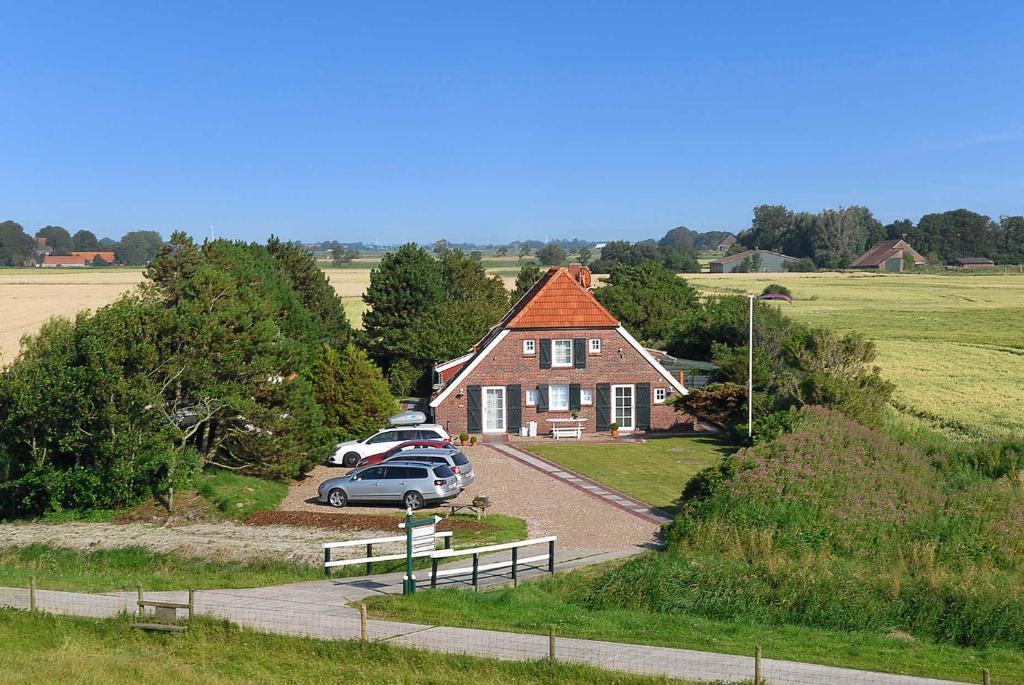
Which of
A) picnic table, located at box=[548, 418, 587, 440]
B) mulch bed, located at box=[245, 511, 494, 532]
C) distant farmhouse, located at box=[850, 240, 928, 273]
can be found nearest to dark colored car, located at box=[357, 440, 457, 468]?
picnic table, located at box=[548, 418, 587, 440]

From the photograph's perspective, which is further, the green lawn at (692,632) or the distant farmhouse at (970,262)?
the distant farmhouse at (970,262)

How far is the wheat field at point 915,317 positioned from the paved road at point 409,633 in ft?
97.3

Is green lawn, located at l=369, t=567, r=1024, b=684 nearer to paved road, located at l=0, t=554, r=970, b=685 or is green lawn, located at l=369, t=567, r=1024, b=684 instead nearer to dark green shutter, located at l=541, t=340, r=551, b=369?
paved road, located at l=0, t=554, r=970, b=685

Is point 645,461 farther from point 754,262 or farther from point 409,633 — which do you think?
point 754,262

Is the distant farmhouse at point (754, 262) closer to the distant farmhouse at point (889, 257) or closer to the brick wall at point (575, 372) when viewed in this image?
the distant farmhouse at point (889, 257)

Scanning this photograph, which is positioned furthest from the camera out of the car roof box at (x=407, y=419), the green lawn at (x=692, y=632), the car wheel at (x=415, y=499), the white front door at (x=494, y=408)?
the white front door at (x=494, y=408)

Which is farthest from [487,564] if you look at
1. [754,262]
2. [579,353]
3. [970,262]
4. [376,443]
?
[970,262]

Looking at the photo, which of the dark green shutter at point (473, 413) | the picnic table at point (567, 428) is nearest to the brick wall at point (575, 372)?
the picnic table at point (567, 428)

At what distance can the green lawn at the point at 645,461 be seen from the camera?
33.3 m

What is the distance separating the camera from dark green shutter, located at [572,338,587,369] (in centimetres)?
4578

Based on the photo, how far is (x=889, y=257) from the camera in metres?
177

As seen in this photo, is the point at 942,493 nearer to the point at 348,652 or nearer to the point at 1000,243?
the point at 348,652

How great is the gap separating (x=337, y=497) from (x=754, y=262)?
159m

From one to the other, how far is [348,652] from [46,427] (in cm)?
1891
